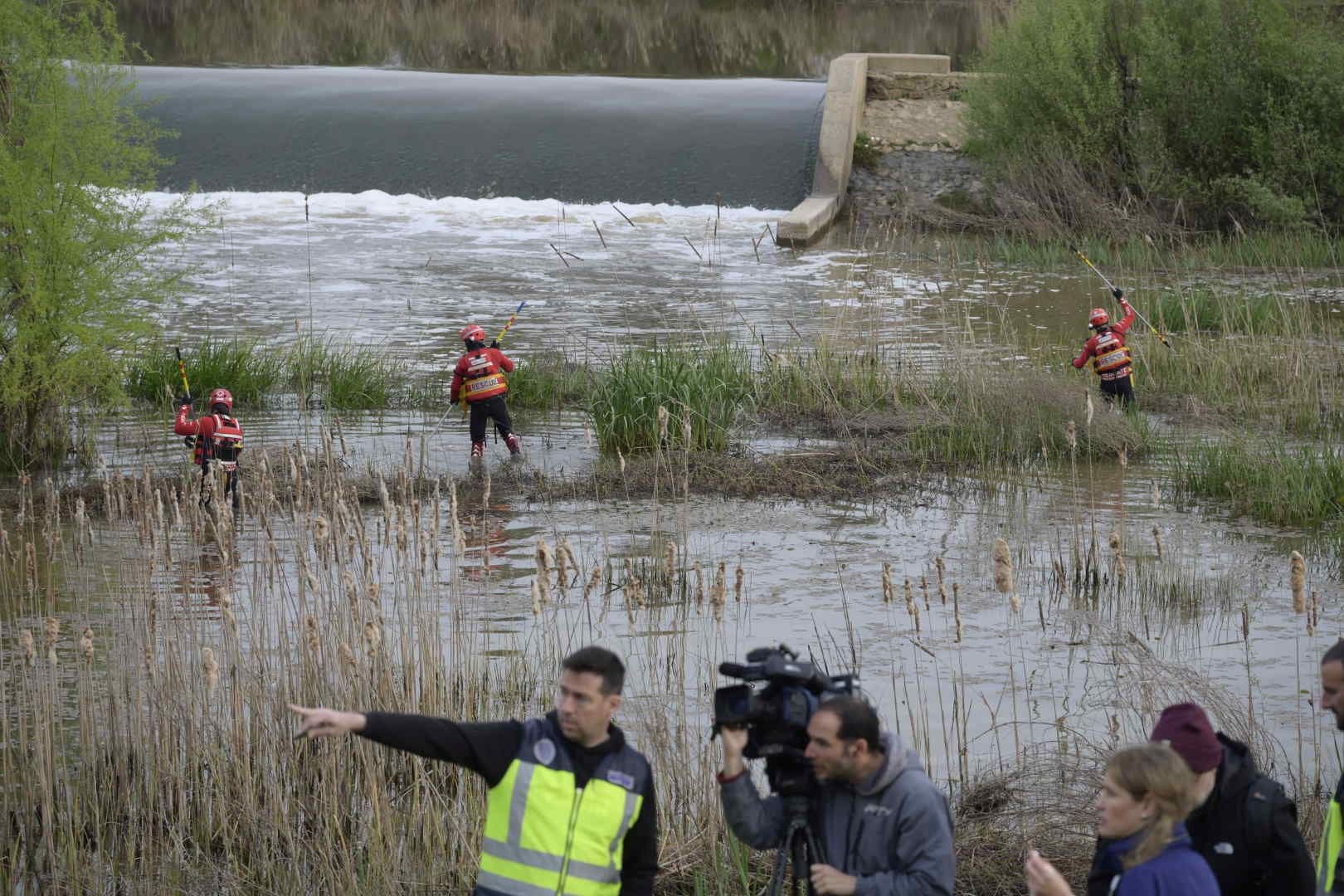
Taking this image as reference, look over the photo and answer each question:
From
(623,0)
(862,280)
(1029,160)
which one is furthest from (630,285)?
(623,0)

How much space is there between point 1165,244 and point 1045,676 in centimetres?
1668

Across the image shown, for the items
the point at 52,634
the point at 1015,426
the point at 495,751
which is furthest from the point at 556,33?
the point at 495,751

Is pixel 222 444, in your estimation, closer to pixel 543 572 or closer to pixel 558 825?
pixel 543 572

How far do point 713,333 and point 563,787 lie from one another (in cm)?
1343

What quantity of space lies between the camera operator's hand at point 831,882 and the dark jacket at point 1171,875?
0.68 metres

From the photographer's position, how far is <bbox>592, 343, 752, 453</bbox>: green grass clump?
13000 millimetres

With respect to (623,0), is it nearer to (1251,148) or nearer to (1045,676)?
(1251,148)

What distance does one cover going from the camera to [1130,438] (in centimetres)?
1300

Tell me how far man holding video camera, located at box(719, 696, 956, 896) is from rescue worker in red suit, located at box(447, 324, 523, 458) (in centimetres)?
912

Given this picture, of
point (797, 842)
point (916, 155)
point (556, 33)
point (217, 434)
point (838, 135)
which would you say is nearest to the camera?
point (797, 842)

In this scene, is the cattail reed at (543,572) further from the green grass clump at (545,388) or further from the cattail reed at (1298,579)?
the green grass clump at (545,388)

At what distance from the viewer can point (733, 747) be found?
4211 mm

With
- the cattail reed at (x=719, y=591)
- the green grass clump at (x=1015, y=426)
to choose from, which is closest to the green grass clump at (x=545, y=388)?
the green grass clump at (x=1015, y=426)

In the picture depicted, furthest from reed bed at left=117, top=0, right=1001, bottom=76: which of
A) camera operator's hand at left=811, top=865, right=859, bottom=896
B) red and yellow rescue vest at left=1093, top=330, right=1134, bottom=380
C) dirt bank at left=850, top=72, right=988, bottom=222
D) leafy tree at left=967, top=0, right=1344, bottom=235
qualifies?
camera operator's hand at left=811, top=865, right=859, bottom=896
